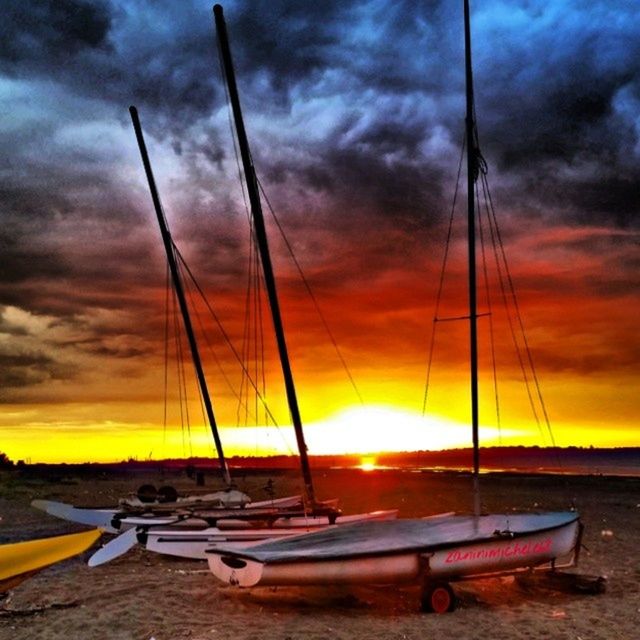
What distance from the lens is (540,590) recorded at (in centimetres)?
1435

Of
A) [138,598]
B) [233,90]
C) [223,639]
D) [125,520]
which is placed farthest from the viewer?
[233,90]

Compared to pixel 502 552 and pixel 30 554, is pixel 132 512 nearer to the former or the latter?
pixel 502 552

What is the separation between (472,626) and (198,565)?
27.3ft

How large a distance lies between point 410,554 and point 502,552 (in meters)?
2.14

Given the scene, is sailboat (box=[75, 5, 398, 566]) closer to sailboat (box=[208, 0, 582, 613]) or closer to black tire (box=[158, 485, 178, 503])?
sailboat (box=[208, 0, 582, 613])

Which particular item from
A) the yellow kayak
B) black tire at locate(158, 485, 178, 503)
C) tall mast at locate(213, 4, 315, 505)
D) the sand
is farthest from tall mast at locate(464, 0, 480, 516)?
black tire at locate(158, 485, 178, 503)

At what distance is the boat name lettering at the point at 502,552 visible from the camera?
42.0 ft

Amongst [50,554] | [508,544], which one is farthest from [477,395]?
[50,554]

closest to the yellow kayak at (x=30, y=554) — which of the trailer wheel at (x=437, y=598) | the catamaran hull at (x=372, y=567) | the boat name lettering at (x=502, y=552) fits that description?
the catamaran hull at (x=372, y=567)

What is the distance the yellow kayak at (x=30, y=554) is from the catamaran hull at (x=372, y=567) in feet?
17.1

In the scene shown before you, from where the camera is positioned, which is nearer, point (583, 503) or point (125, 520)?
point (125, 520)

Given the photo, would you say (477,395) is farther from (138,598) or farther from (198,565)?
(138,598)

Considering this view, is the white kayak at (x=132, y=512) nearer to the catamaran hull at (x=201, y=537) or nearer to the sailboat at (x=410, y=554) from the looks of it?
the catamaran hull at (x=201, y=537)

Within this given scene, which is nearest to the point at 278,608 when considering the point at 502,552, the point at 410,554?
the point at 410,554
